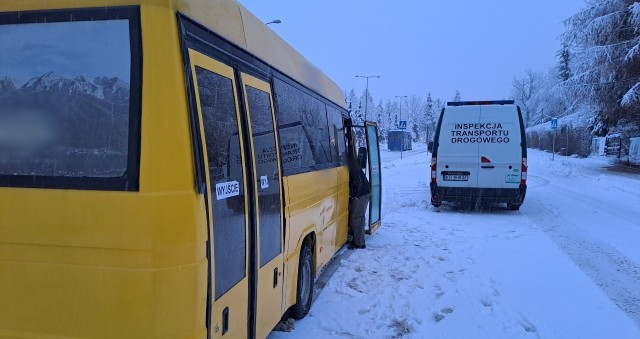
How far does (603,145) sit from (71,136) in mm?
44105

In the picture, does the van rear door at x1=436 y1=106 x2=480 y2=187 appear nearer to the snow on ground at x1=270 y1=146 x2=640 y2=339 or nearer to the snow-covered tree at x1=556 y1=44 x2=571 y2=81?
the snow on ground at x1=270 y1=146 x2=640 y2=339

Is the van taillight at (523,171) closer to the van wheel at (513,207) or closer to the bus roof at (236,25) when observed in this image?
the van wheel at (513,207)

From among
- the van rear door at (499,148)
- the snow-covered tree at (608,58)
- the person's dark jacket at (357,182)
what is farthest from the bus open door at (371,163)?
the snow-covered tree at (608,58)

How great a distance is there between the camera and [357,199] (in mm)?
8062

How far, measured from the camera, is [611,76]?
85.8 feet

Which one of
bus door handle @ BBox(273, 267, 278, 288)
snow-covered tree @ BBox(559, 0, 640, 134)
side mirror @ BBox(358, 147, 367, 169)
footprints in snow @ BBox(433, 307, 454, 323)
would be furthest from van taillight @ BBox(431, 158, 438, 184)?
snow-covered tree @ BBox(559, 0, 640, 134)

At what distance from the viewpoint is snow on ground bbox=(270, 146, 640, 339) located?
15.9 ft

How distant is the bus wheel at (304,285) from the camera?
16.2 ft

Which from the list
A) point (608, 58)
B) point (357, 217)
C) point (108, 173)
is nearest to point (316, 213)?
point (357, 217)

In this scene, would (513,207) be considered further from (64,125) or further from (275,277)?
(64,125)

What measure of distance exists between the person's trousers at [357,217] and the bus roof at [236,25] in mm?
2554

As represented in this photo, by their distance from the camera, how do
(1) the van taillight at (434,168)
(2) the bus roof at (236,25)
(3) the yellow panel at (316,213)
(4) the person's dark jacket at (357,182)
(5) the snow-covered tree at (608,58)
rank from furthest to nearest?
(5) the snow-covered tree at (608,58) → (1) the van taillight at (434,168) → (4) the person's dark jacket at (357,182) → (3) the yellow panel at (316,213) → (2) the bus roof at (236,25)

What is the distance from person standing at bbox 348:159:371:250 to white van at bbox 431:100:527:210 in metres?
4.70

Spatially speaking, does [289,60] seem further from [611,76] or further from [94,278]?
[611,76]
